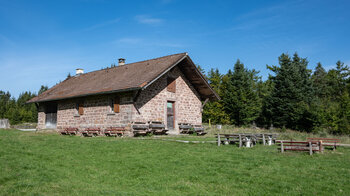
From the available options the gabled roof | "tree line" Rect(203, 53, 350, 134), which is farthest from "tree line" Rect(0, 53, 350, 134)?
the gabled roof

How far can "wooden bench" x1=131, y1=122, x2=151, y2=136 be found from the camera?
16719 millimetres

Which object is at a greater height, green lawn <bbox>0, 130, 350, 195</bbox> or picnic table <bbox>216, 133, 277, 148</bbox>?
picnic table <bbox>216, 133, 277, 148</bbox>

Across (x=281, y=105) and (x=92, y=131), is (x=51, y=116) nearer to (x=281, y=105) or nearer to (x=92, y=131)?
(x=92, y=131)

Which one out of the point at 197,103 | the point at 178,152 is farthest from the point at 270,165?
the point at 197,103

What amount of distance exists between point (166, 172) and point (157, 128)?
10238 mm

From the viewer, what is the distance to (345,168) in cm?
827

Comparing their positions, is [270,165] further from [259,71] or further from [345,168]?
[259,71]

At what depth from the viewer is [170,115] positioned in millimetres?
20266

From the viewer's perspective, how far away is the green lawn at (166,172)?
6.21 metres

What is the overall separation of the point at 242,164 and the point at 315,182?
2353mm

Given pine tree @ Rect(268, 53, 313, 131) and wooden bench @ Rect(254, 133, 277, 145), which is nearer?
wooden bench @ Rect(254, 133, 277, 145)

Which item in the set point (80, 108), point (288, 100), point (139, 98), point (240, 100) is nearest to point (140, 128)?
point (139, 98)

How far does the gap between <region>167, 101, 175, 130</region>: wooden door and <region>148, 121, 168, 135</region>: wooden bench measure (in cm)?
152

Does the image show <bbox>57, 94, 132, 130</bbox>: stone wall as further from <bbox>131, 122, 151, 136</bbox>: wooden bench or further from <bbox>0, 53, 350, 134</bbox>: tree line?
<bbox>0, 53, 350, 134</bbox>: tree line
